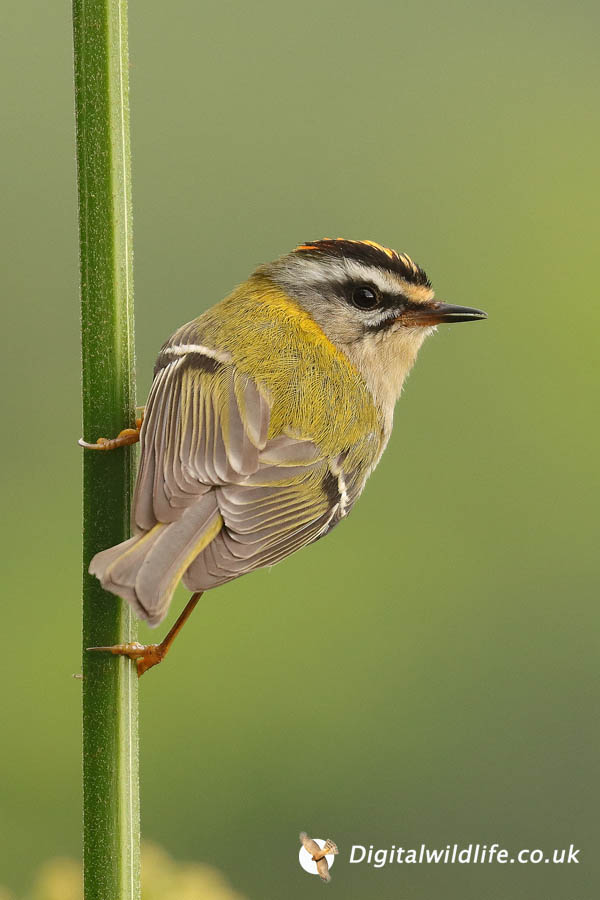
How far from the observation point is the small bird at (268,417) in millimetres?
1497

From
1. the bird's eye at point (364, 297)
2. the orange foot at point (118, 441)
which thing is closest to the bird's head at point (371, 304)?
the bird's eye at point (364, 297)

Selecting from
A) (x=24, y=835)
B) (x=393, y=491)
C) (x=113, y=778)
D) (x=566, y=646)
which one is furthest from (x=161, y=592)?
(x=566, y=646)

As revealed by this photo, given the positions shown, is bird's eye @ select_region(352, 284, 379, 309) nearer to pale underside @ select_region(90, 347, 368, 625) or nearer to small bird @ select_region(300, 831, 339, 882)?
pale underside @ select_region(90, 347, 368, 625)

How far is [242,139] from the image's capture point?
11.0 feet

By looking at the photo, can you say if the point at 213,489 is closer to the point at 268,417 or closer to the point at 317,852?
the point at 268,417

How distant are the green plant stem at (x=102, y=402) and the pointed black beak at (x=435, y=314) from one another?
0.87m

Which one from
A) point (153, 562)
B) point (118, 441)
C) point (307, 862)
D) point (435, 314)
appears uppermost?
point (435, 314)

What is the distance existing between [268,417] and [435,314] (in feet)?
1.45

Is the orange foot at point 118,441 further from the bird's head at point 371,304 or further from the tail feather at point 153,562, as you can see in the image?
the bird's head at point 371,304

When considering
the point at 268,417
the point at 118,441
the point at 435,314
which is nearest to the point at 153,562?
the point at 118,441

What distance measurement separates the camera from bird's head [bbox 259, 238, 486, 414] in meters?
2.18

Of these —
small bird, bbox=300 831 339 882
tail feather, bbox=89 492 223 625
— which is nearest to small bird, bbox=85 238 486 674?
tail feather, bbox=89 492 223 625

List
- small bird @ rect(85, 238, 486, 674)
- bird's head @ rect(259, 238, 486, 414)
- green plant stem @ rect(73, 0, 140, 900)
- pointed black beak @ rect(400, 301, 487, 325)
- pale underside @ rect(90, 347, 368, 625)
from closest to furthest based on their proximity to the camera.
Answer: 1. green plant stem @ rect(73, 0, 140, 900)
2. pale underside @ rect(90, 347, 368, 625)
3. small bird @ rect(85, 238, 486, 674)
4. pointed black beak @ rect(400, 301, 487, 325)
5. bird's head @ rect(259, 238, 486, 414)

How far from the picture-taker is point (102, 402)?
1.37 metres
